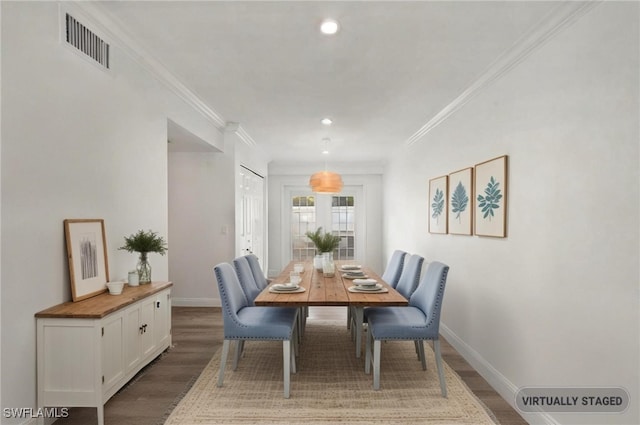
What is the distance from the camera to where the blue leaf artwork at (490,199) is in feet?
9.36

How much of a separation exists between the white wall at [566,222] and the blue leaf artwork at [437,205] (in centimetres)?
87

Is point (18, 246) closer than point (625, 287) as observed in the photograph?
No

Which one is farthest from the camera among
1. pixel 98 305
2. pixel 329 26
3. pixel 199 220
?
pixel 199 220

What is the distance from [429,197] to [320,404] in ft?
9.68

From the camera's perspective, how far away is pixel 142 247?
285 centimetres

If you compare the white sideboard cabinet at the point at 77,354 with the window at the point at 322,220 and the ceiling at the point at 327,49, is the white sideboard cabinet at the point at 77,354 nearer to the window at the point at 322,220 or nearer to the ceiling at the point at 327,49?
the ceiling at the point at 327,49

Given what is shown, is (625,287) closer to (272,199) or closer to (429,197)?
(429,197)

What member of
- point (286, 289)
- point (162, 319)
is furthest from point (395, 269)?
point (162, 319)

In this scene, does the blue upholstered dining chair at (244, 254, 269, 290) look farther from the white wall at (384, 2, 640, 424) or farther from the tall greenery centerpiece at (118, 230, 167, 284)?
the white wall at (384, 2, 640, 424)

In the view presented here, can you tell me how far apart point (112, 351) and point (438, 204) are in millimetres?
3452

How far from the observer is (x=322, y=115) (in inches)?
173

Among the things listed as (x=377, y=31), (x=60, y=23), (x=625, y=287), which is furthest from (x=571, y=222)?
(x=60, y=23)

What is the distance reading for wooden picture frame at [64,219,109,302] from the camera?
2.27 metres

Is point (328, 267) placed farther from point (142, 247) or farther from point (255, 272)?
point (142, 247)
